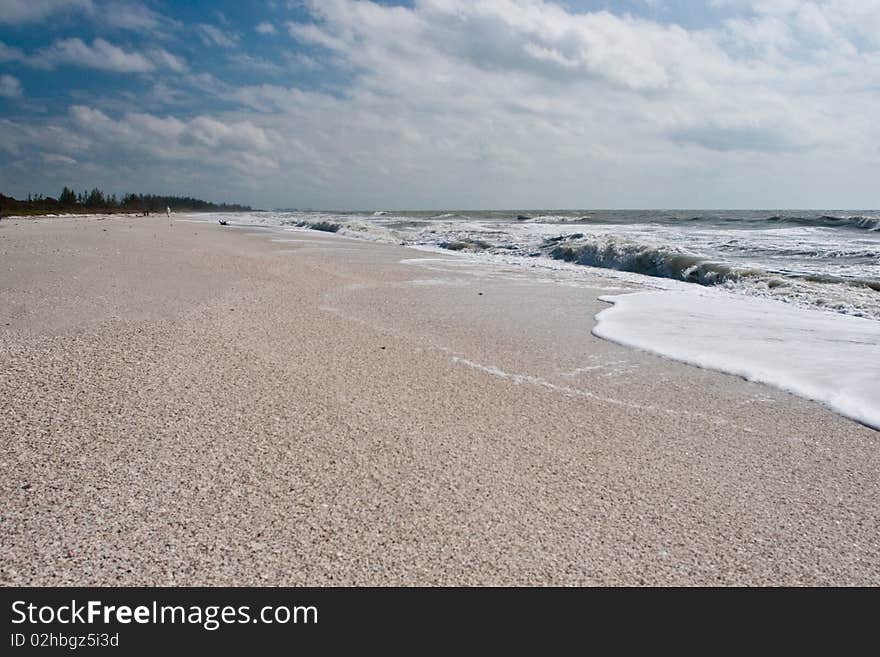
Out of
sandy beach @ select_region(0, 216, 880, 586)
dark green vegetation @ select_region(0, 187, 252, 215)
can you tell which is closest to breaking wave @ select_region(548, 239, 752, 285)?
sandy beach @ select_region(0, 216, 880, 586)

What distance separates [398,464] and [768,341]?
4.36m

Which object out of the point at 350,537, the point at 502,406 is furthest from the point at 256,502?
the point at 502,406

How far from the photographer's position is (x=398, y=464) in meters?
2.67

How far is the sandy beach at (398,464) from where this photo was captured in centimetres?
197

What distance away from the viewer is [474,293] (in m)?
8.11

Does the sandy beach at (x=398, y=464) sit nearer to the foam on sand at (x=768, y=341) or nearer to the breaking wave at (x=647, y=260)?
A: the foam on sand at (x=768, y=341)

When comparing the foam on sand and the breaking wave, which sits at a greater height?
the breaking wave

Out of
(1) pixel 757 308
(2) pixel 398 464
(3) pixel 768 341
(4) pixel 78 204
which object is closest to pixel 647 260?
(1) pixel 757 308

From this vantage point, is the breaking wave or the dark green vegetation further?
the dark green vegetation

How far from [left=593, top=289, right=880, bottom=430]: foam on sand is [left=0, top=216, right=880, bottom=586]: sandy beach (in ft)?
1.02

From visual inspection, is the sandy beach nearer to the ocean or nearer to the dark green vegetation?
the ocean

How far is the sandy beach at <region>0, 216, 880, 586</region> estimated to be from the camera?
1.97 meters

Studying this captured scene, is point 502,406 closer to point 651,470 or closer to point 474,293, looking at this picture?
point 651,470
